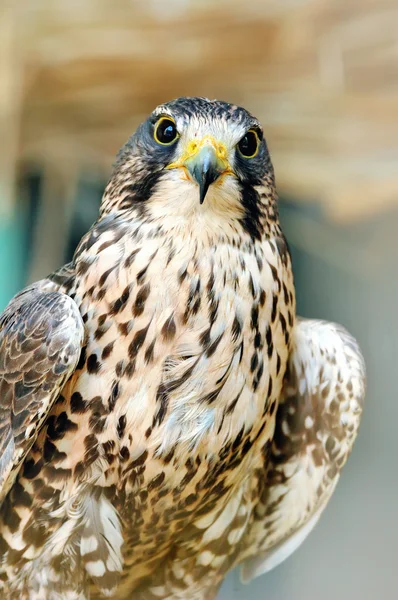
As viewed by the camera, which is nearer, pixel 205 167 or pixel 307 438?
pixel 205 167

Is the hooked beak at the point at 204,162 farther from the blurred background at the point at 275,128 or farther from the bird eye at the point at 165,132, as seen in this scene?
the blurred background at the point at 275,128

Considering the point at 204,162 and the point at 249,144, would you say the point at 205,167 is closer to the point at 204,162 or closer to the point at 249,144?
the point at 204,162

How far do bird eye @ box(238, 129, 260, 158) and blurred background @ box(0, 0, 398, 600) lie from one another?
38cm

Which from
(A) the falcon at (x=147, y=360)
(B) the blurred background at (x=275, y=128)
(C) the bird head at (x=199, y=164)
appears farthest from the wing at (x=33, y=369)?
(B) the blurred background at (x=275, y=128)

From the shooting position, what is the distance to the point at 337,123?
5.72 feet

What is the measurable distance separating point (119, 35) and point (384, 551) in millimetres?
1448

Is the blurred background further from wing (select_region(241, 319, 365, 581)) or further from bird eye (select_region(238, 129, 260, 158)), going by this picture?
bird eye (select_region(238, 129, 260, 158))

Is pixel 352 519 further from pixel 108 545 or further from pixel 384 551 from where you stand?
pixel 108 545

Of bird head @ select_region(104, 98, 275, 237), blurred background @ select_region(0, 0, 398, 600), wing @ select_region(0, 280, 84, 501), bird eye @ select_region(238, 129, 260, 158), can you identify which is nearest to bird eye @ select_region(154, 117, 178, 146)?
bird head @ select_region(104, 98, 275, 237)

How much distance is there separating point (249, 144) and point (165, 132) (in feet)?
0.53

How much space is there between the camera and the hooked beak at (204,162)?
117 cm

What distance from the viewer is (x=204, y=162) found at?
46.1 inches

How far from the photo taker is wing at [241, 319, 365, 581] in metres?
1.54

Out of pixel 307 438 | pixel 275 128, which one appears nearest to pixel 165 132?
pixel 275 128
